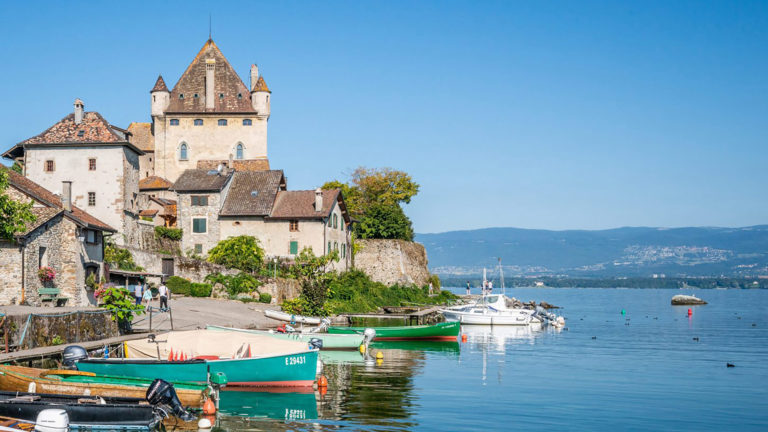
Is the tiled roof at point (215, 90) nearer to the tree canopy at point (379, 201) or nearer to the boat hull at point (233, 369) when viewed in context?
the tree canopy at point (379, 201)

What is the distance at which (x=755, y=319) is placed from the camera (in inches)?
3071

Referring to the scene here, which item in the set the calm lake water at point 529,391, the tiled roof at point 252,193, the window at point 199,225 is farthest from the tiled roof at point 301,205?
the calm lake water at point 529,391

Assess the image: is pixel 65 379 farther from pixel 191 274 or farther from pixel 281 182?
pixel 281 182

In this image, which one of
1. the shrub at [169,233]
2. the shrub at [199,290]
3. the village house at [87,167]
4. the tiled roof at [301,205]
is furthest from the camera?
the tiled roof at [301,205]

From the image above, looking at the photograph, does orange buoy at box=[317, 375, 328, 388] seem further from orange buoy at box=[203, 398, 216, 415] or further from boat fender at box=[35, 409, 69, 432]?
boat fender at box=[35, 409, 69, 432]

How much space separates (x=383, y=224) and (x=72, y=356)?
175 feet

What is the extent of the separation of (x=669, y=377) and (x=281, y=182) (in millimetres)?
40013

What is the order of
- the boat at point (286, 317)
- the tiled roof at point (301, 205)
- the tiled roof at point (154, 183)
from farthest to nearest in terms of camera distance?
the tiled roof at point (154, 183)
the tiled roof at point (301, 205)
the boat at point (286, 317)

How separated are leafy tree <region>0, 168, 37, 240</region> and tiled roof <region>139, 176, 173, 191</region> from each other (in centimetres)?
3828

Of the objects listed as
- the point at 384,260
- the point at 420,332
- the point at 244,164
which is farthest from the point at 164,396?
the point at 244,164

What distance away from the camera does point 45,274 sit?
38.5 metres

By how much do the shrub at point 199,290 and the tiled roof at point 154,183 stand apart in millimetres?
21470

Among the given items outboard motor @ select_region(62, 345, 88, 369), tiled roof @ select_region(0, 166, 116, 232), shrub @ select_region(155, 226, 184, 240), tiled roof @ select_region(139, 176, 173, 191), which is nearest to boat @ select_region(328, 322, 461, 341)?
tiled roof @ select_region(0, 166, 116, 232)

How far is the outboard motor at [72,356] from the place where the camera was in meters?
25.2
